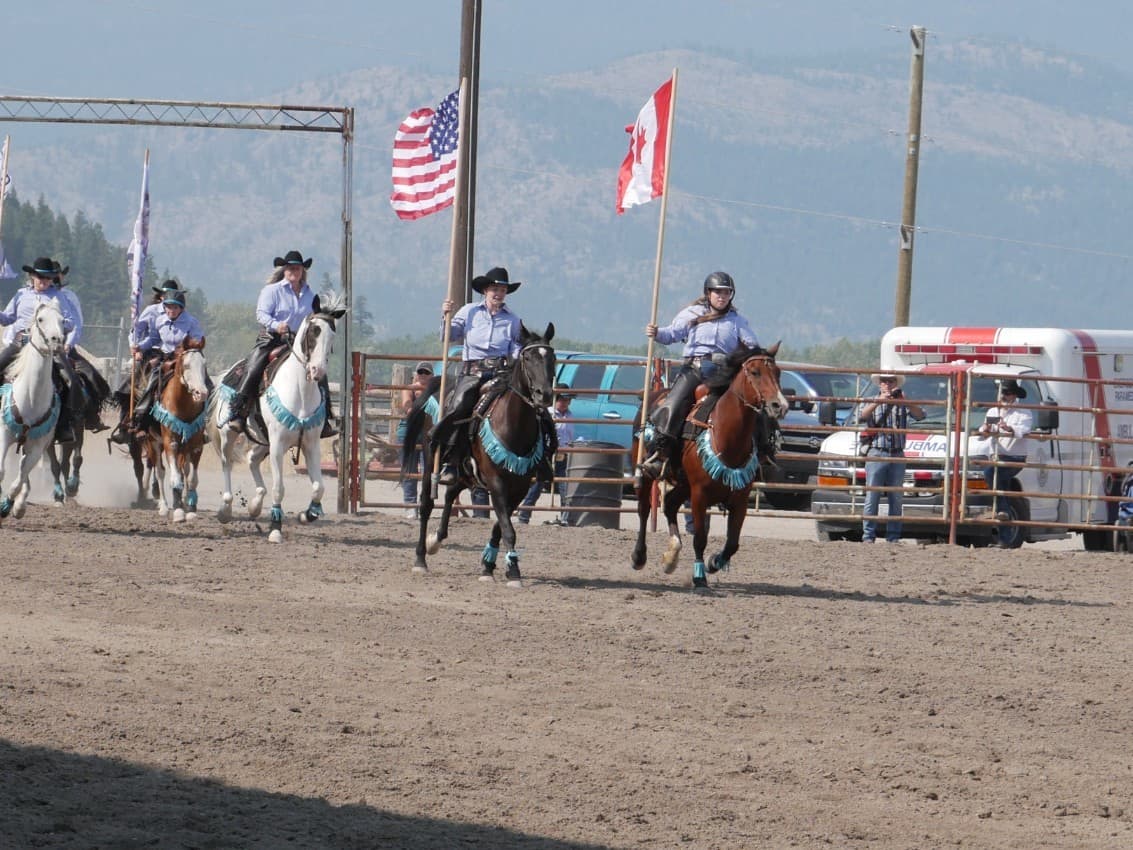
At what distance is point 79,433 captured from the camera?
17797mm

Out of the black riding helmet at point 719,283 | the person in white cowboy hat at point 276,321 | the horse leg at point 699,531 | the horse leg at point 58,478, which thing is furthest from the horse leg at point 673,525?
the horse leg at point 58,478

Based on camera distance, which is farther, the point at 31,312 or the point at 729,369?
the point at 31,312

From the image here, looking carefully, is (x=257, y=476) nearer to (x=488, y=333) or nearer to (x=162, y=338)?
(x=162, y=338)

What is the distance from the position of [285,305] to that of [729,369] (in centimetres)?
460

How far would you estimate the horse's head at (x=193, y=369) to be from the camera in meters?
17.0

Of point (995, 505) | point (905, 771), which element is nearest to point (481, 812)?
point (905, 771)

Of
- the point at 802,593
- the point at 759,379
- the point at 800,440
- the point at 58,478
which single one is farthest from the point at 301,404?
the point at 800,440

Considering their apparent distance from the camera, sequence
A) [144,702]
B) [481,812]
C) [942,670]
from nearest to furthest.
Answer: [481,812]
[144,702]
[942,670]

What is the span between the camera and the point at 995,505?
63.8ft

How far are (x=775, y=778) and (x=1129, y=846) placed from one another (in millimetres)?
1540

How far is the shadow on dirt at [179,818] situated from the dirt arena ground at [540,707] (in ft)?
0.05

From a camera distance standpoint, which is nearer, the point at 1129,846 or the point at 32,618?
the point at 1129,846

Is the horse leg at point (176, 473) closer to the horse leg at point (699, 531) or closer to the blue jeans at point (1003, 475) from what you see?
the horse leg at point (699, 531)

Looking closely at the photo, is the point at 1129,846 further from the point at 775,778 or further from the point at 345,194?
the point at 345,194
